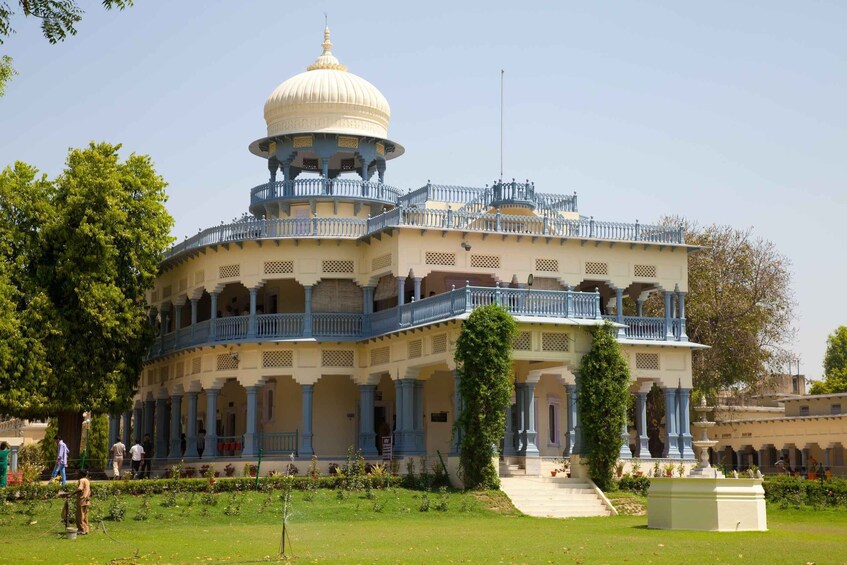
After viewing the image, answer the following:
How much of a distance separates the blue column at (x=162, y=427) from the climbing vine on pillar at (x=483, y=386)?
55.7 feet

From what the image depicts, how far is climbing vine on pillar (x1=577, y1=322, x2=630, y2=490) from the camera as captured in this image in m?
38.2

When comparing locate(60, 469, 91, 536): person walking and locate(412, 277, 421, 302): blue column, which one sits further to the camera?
locate(412, 277, 421, 302): blue column

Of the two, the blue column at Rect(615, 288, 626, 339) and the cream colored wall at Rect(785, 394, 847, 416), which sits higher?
the blue column at Rect(615, 288, 626, 339)

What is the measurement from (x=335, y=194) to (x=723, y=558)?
1056 inches

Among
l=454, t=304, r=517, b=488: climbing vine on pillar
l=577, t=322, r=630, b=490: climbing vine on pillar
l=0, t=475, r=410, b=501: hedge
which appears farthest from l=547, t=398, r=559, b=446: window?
l=0, t=475, r=410, b=501: hedge

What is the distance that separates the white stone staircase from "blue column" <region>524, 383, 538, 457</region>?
64.6 inches

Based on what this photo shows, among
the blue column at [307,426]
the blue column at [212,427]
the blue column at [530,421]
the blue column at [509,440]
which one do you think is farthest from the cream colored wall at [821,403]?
the blue column at [212,427]

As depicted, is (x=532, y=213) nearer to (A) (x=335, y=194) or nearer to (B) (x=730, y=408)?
(A) (x=335, y=194)

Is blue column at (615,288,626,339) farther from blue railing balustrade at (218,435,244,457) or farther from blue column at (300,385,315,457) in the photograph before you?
blue railing balustrade at (218,435,244,457)

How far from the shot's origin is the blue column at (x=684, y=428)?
4378 centimetres

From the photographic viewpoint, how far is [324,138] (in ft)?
155

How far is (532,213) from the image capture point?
147 feet

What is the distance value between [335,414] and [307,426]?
2.59 metres

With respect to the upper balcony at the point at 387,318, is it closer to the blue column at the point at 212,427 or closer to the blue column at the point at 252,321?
the blue column at the point at 252,321
